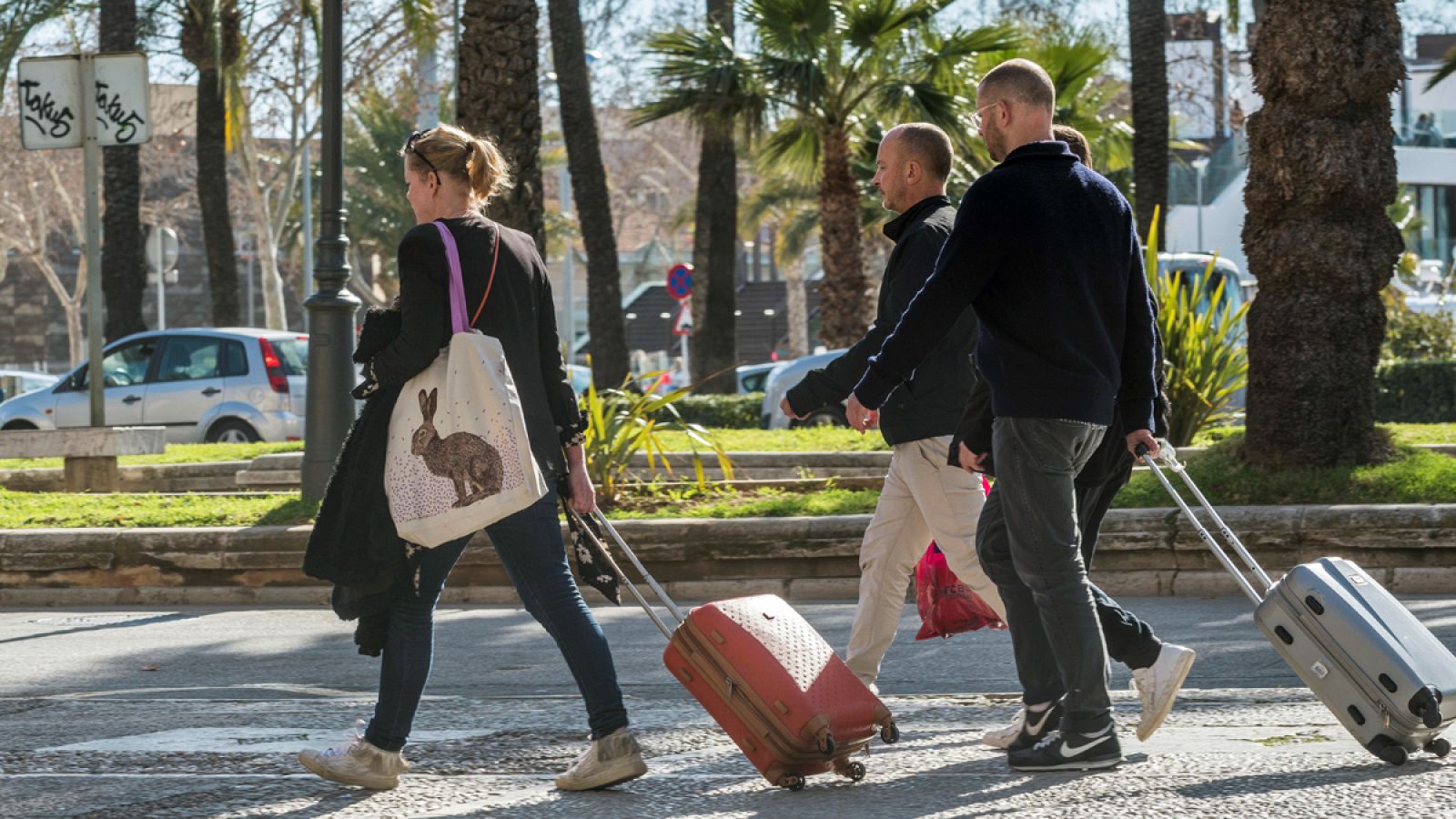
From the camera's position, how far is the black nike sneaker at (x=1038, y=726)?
4.64 meters

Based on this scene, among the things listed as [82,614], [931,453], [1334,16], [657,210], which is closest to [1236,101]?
[1334,16]

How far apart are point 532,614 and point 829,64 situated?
1721cm

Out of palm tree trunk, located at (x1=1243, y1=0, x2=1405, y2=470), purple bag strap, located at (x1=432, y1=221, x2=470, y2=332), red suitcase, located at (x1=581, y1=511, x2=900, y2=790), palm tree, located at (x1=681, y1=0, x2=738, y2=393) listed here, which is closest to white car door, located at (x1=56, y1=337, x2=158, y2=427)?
palm tree, located at (x1=681, y1=0, x2=738, y2=393)

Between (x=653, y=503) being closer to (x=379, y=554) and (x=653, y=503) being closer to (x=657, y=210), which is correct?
(x=379, y=554)

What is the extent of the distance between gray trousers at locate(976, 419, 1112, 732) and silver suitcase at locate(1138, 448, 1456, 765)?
49 centimetres

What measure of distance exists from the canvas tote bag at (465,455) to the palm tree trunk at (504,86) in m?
7.97

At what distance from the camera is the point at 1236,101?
1292 inches

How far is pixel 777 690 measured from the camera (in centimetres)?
438

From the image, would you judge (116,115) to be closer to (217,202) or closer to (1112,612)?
(1112,612)

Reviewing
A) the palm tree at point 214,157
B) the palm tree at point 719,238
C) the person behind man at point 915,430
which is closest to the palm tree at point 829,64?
the palm tree at point 719,238

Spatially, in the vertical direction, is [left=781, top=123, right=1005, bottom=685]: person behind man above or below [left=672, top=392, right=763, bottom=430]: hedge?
above

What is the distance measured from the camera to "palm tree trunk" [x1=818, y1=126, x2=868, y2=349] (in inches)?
871

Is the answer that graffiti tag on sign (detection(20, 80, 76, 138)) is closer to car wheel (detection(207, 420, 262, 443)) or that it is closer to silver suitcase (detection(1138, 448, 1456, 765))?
car wheel (detection(207, 420, 262, 443))

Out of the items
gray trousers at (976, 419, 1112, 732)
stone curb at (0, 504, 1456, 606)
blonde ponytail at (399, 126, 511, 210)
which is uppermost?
blonde ponytail at (399, 126, 511, 210)
